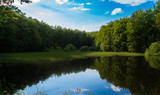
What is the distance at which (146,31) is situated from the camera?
1785 inches

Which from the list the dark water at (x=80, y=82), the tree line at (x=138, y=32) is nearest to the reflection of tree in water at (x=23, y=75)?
the dark water at (x=80, y=82)

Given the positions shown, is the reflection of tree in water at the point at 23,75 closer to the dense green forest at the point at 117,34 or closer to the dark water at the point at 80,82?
the dark water at the point at 80,82

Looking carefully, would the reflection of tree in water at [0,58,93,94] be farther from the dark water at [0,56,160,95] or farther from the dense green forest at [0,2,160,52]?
the dense green forest at [0,2,160,52]

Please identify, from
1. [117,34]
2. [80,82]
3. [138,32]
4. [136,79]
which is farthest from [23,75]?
[117,34]

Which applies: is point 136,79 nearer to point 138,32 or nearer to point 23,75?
point 23,75

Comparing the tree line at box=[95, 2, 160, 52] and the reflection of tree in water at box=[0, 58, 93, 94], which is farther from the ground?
the tree line at box=[95, 2, 160, 52]

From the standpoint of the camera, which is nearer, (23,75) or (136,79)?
(136,79)

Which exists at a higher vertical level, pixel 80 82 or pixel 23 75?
pixel 23 75

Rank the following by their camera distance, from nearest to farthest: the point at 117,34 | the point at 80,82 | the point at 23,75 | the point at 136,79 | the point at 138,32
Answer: the point at 136,79 < the point at 80,82 < the point at 23,75 < the point at 138,32 < the point at 117,34

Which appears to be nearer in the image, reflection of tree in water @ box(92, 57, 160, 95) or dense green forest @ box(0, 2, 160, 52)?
reflection of tree in water @ box(92, 57, 160, 95)

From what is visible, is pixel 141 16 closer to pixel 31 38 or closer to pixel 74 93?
pixel 31 38

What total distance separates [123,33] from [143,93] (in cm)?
4811

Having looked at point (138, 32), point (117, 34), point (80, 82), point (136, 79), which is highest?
point (138, 32)

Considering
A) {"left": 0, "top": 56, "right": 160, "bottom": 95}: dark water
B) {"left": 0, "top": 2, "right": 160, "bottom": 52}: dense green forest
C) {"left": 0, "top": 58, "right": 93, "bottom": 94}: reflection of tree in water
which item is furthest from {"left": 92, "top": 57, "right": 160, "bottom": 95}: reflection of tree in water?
{"left": 0, "top": 2, "right": 160, "bottom": 52}: dense green forest
